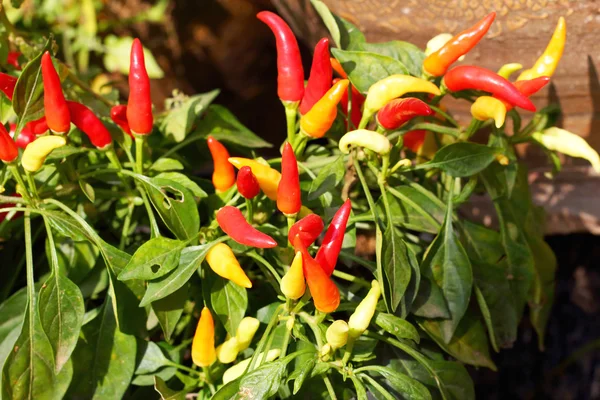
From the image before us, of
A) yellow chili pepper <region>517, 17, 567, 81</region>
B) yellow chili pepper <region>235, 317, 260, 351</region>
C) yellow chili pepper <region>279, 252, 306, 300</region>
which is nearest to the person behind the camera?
yellow chili pepper <region>279, 252, 306, 300</region>

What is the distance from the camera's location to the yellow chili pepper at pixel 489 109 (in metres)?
0.86

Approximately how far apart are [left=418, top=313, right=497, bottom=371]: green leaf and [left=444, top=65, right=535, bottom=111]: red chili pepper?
308 mm

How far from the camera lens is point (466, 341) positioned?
3.10 feet

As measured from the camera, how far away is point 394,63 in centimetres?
94

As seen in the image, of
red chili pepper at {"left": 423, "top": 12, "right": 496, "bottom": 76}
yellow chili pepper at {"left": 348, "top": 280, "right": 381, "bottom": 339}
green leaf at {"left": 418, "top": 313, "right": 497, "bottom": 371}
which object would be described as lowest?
green leaf at {"left": 418, "top": 313, "right": 497, "bottom": 371}

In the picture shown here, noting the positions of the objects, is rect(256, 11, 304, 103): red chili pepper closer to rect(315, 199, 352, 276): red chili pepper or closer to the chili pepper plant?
the chili pepper plant

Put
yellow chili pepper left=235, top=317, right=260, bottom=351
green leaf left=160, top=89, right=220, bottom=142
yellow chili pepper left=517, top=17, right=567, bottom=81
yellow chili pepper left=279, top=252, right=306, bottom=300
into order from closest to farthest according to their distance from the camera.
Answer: yellow chili pepper left=279, top=252, right=306, bottom=300 < yellow chili pepper left=235, top=317, right=260, bottom=351 < yellow chili pepper left=517, top=17, right=567, bottom=81 < green leaf left=160, top=89, right=220, bottom=142

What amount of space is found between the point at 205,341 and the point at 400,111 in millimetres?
378

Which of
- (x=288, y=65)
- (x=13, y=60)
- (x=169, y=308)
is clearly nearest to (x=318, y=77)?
(x=288, y=65)

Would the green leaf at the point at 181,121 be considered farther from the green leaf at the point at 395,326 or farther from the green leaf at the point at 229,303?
the green leaf at the point at 395,326

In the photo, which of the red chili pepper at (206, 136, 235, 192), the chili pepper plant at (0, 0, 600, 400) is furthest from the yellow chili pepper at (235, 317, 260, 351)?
the red chili pepper at (206, 136, 235, 192)

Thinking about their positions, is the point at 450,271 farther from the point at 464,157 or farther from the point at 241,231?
the point at 241,231

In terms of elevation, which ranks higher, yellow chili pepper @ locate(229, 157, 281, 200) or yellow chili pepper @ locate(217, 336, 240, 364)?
yellow chili pepper @ locate(229, 157, 281, 200)

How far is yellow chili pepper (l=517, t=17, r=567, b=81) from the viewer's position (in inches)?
36.5
